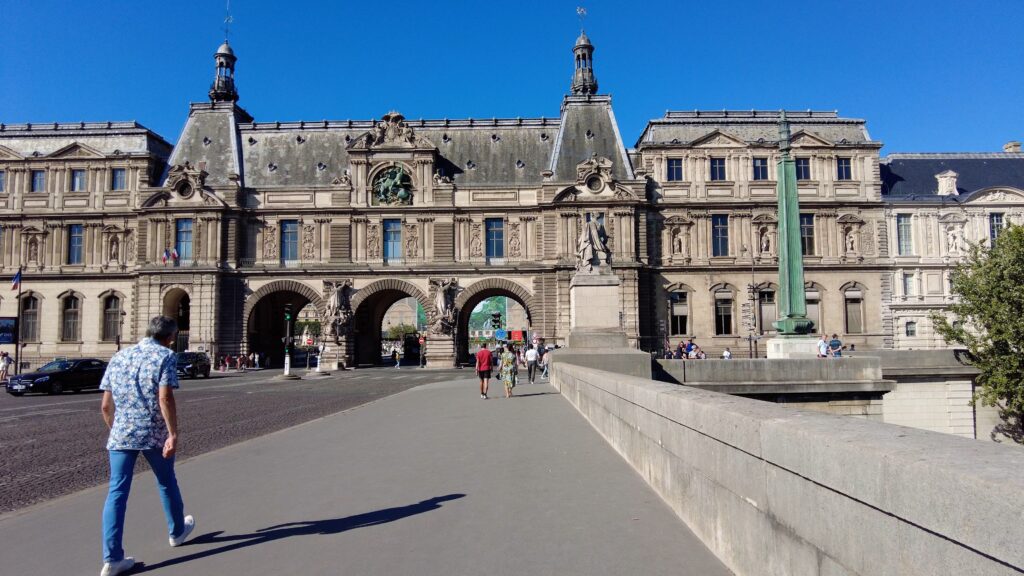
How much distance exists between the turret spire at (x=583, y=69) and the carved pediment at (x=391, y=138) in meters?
13.3

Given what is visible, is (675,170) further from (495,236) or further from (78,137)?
(78,137)

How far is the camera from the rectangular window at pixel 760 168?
47812 mm

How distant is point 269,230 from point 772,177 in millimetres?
34866

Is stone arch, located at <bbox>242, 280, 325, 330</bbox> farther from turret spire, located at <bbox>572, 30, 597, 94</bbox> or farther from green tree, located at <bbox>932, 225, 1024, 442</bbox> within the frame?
green tree, located at <bbox>932, 225, 1024, 442</bbox>

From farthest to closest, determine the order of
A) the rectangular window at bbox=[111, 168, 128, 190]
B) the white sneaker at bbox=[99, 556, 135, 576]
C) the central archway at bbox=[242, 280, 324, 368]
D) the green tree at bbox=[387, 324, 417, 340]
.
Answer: the green tree at bbox=[387, 324, 417, 340] → the rectangular window at bbox=[111, 168, 128, 190] → the central archway at bbox=[242, 280, 324, 368] → the white sneaker at bbox=[99, 556, 135, 576]

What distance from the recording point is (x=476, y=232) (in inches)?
1890

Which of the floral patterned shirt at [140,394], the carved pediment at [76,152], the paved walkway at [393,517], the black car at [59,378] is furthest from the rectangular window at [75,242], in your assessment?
the floral patterned shirt at [140,394]

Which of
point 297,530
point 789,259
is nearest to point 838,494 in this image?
point 297,530

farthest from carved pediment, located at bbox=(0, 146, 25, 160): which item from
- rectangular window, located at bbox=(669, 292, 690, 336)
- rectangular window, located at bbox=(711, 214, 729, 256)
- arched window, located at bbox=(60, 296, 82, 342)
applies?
rectangular window, located at bbox=(711, 214, 729, 256)

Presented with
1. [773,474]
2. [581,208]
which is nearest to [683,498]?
[773,474]

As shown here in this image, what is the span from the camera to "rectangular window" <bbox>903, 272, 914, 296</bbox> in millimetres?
47562

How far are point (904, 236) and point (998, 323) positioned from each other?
26219 millimetres

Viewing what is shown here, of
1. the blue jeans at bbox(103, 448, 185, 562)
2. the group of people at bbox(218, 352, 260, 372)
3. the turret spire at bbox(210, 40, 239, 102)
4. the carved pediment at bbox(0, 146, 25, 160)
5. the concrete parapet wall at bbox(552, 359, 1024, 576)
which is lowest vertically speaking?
the group of people at bbox(218, 352, 260, 372)

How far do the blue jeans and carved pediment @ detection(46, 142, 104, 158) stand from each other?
51423 mm
